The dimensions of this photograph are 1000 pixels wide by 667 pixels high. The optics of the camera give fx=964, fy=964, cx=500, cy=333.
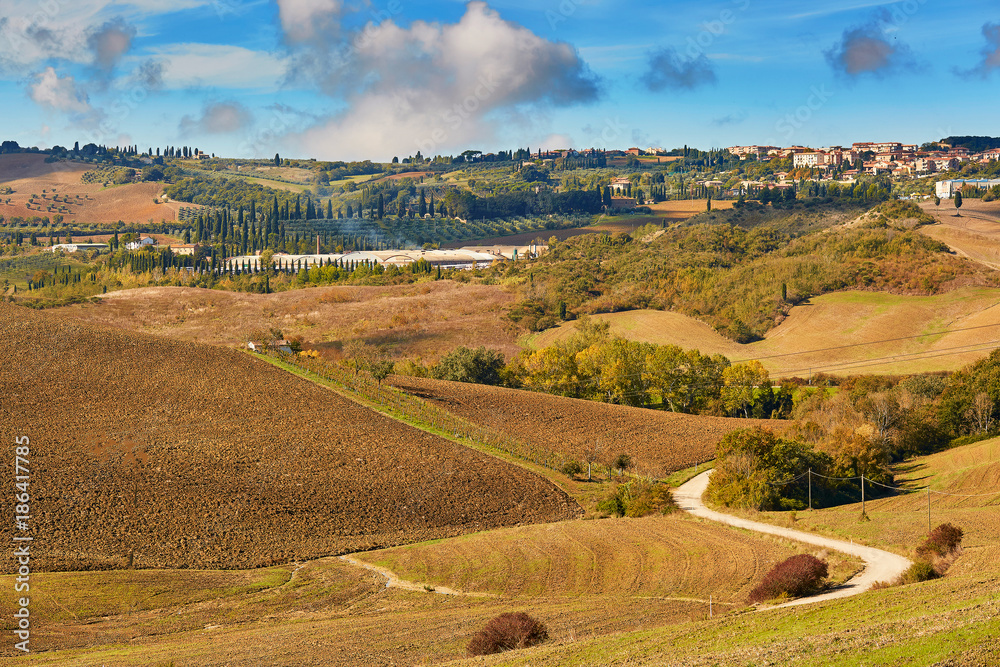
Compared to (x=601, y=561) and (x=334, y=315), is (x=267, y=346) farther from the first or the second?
(x=334, y=315)

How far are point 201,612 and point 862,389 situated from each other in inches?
2258

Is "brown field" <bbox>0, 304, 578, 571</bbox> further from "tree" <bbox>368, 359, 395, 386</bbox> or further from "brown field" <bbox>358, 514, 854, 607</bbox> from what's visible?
"tree" <bbox>368, 359, 395, 386</bbox>

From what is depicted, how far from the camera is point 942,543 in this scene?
34.2 metres

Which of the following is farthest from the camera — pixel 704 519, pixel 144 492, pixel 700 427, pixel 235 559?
pixel 700 427

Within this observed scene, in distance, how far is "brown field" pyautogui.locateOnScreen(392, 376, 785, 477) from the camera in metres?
62.6

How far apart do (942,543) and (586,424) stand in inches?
1402

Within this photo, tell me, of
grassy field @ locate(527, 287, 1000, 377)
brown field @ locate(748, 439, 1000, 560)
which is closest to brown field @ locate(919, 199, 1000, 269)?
grassy field @ locate(527, 287, 1000, 377)

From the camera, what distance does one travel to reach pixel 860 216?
168 meters

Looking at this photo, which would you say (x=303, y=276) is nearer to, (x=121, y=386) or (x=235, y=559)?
(x=121, y=386)

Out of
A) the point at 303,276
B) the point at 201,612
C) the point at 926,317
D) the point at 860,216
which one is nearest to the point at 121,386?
the point at 201,612

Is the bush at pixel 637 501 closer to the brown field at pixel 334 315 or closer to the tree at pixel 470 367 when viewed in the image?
the tree at pixel 470 367

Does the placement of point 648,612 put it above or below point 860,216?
below

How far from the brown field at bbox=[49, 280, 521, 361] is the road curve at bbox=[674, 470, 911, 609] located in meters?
48.5

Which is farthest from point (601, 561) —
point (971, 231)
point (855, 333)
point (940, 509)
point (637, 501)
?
point (971, 231)
